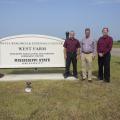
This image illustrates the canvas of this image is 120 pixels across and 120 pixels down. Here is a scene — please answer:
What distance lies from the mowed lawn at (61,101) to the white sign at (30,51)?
1.69 metres

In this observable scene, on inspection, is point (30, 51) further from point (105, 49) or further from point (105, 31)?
point (105, 31)

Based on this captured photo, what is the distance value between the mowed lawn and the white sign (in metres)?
1.69

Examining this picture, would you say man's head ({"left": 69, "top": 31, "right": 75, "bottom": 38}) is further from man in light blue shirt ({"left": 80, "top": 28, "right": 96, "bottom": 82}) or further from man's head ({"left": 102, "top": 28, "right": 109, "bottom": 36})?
man's head ({"left": 102, "top": 28, "right": 109, "bottom": 36})

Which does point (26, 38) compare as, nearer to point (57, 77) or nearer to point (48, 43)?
point (48, 43)

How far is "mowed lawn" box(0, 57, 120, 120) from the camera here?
7789mm

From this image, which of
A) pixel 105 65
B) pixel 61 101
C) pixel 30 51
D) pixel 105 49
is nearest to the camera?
pixel 61 101

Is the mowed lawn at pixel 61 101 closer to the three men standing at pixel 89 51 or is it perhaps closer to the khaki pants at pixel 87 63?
the khaki pants at pixel 87 63

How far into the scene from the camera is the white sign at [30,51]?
13.1 meters

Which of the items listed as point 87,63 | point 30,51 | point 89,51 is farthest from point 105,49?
point 30,51

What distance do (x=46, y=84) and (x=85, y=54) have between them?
1.80 meters

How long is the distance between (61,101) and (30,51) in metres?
4.47

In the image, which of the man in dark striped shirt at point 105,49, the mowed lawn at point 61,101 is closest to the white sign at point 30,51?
the mowed lawn at point 61,101

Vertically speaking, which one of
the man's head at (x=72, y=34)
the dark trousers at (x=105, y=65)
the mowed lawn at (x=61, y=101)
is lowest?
the mowed lawn at (x=61, y=101)

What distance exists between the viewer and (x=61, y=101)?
9.12 metres
